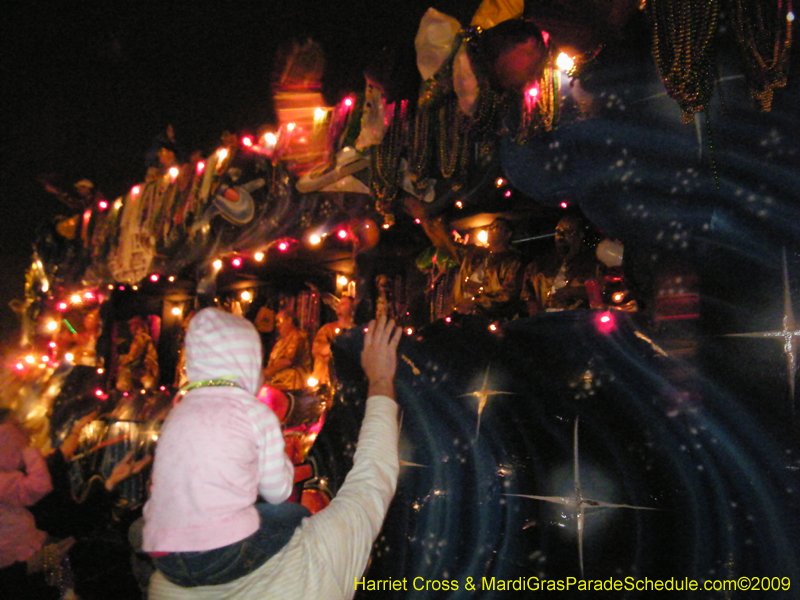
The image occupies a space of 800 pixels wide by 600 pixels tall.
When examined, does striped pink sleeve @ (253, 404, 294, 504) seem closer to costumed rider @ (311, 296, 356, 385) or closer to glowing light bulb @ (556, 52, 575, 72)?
glowing light bulb @ (556, 52, 575, 72)

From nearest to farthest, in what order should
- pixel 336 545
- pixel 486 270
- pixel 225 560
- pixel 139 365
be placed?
pixel 225 560, pixel 336 545, pixel 486 270, pixel 139 365

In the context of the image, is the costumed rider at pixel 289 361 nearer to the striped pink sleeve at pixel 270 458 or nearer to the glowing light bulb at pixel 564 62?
the striped pink sleeve at pixel 270 458

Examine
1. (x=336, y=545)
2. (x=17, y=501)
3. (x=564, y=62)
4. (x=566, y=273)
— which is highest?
(x=564, y=62)

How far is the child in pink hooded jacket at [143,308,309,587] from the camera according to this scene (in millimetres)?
1180

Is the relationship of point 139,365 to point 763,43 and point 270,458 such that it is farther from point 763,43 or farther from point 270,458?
point 763,43

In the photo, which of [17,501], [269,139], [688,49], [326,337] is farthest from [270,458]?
[269,139]

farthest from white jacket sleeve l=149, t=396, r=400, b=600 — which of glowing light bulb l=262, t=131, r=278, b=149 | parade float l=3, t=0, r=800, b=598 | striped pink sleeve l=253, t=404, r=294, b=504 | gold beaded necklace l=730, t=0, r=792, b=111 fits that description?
glowing light bulb l=262, t=131, r=278, b=149

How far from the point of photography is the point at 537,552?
2.04 meters

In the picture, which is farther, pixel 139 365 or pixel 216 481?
pixel 139 365

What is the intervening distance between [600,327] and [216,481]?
1.52 meters

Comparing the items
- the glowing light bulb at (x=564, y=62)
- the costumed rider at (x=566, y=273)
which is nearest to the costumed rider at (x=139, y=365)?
the costumed rider at (x=566, y=273)

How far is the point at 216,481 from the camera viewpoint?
1.19m

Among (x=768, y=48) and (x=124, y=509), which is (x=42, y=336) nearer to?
(x=124, y=509)

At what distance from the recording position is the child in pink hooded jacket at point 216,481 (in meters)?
1.18
